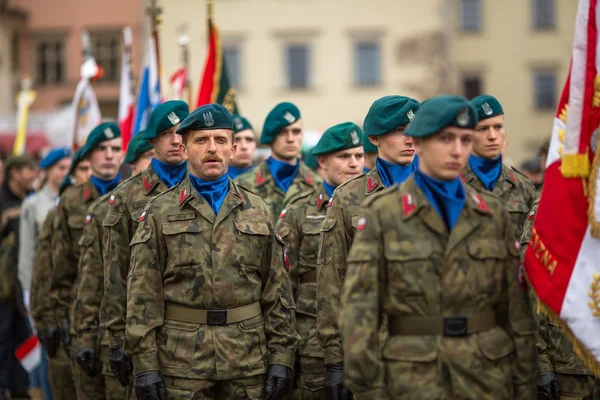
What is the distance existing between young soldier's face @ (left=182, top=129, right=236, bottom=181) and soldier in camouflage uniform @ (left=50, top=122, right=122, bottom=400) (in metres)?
2.86

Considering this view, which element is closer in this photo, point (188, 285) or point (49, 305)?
point (188, 285)

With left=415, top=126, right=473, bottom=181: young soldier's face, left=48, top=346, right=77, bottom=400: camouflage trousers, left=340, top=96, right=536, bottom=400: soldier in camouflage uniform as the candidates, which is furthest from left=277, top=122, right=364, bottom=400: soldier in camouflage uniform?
left=415, top=126, right=473, bottom=181: young soldier's face

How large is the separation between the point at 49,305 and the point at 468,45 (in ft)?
132

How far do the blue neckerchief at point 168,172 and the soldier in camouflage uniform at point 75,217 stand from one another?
135 centimetres

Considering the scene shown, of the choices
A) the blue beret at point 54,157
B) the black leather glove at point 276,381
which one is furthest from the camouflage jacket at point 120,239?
the blue beret at point 54,157

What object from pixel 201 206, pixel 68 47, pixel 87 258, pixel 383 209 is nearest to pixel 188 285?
pixel 201 206

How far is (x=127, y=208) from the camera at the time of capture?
6977 mm

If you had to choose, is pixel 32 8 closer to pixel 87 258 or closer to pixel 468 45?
pixel 468 45

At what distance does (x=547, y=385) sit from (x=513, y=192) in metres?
1.81

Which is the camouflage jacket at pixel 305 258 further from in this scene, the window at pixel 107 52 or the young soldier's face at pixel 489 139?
the window at pixel 107 52

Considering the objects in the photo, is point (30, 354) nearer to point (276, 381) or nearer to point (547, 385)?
point (276, 381)

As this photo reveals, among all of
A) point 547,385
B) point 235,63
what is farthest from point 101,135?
point 235,63

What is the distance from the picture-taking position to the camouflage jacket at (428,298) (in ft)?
14.4

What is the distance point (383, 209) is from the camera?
14.8 feet
